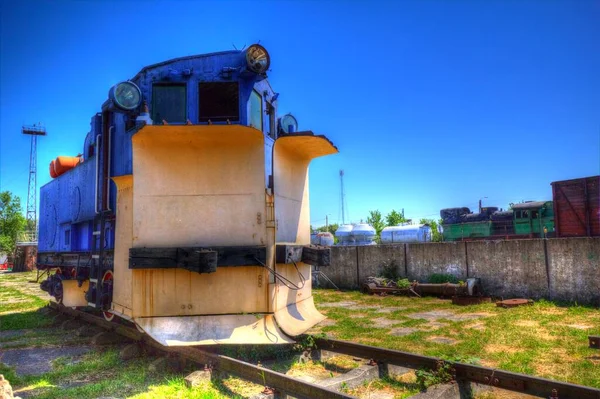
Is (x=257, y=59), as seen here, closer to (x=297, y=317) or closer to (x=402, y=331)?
(x=297, y=317)

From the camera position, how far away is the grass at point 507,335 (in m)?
5.24

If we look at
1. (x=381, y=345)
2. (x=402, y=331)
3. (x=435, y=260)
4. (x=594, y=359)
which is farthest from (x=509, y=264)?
(x=381, y=345)

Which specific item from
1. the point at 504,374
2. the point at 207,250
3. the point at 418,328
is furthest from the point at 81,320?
the point at 504,374

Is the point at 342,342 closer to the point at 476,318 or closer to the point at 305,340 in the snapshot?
the point at 305,340

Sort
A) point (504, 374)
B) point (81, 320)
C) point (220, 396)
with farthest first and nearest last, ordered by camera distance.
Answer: point (81, 320)
point (220, 396)
point (504, 374)

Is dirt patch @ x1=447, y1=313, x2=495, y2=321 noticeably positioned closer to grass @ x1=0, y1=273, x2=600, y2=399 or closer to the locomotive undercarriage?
grass @ x1=0, y1=273, x2=600, y2=399

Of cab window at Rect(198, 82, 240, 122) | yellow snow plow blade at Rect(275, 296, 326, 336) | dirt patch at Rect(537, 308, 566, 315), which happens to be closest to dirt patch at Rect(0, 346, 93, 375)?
yellow snow plow blade at Rect(275, 296, 326, 336)

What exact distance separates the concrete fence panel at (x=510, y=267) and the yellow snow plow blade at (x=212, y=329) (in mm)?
8288

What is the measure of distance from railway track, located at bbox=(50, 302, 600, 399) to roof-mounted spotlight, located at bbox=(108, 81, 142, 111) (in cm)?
304

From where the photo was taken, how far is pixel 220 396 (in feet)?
13.8

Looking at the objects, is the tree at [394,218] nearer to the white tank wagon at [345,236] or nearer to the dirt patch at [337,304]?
the white tank wagon at [345,236]

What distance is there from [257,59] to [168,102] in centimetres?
125

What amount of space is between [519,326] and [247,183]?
5.91 meters

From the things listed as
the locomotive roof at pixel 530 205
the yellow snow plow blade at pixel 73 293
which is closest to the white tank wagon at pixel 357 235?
the locomotive roof at pixel 530 205
